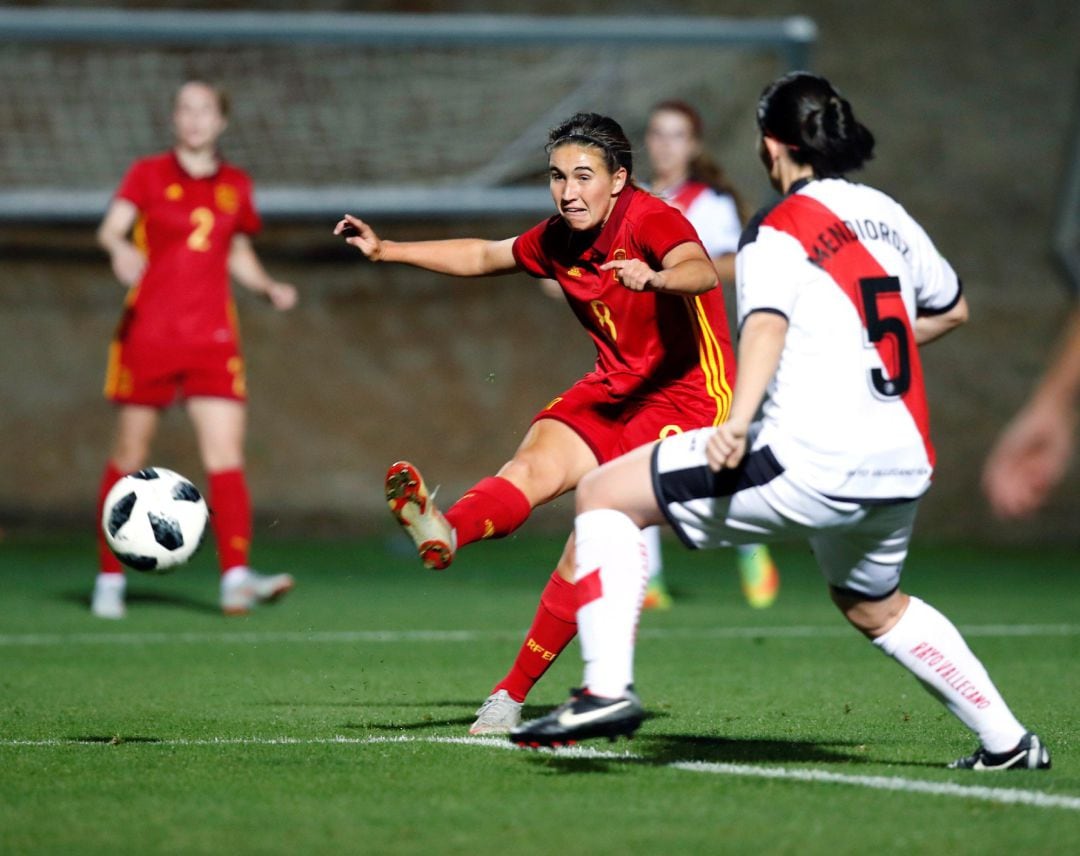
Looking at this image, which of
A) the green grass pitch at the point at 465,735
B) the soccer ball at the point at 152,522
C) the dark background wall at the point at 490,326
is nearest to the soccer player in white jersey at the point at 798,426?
the green grass pitch at the point at 465,735

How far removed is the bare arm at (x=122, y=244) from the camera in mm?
7906

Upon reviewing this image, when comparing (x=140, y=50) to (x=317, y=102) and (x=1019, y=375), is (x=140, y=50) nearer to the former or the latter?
(x=317, y=102)

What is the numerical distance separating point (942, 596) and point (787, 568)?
68.4 inches

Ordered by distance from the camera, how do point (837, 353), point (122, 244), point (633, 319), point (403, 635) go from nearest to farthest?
point (837, 353), point (633, 319), point (403, 635), point (122, 244)

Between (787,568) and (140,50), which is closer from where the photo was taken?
(787,568)

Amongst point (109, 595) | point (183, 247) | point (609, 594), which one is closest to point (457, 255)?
point (609, 594)

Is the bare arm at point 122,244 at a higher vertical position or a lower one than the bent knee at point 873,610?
higher

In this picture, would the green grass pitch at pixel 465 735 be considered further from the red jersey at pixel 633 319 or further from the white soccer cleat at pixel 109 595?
the red jersey at pixel 633 319

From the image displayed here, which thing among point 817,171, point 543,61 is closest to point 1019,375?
point 543,61

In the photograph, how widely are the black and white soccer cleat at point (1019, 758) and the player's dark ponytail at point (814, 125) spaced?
1.42 meters

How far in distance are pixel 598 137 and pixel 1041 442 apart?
2015 mm

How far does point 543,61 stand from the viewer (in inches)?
484

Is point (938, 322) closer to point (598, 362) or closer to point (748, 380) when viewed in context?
point (748, 380)

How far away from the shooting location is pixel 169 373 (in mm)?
8328
